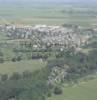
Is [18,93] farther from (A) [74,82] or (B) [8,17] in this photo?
(B) [8,17]

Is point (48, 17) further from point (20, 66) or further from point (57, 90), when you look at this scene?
point (57, 90)

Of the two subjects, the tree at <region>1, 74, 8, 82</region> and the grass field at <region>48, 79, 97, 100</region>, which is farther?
the tree at <region>1, 74, 8, 82</region>

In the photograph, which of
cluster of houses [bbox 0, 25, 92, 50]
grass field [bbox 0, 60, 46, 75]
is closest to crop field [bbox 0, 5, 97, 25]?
cluster of houses [bbox 0, 25, 92, 50]

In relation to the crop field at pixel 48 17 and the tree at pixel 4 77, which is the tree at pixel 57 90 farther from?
the crop field at pixel 48 17

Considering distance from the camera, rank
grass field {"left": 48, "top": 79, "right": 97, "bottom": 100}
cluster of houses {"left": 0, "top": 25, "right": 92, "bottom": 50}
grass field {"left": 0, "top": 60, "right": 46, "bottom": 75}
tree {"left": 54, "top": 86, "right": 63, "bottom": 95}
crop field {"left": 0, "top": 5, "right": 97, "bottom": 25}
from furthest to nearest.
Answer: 1. crop field {"left": 0, "top": 5, "right": 97, "bottom": 25}
2. cluster of houses {"left": 0, "top": 25, "right": 92, "bottom": 50}
3. grass field {"left": 0, "top": 60, "right": 46, "bottom": 75}
4. tree {"left": 54, "top": 86, "right": 63, "bottom": 95}
5. grass field {"left": 48, "top": 79, "right": 97, "bottom": 100}

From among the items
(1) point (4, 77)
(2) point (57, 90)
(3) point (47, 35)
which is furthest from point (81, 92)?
(3) point (47, 35)

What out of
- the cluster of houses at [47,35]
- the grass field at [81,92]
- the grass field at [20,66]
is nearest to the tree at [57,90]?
the grass field at [81,92]

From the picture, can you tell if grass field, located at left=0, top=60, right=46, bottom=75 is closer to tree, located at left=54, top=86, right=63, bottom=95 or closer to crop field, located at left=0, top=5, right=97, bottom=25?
tree, located at left=54, top=86, right=63, bottom=95
